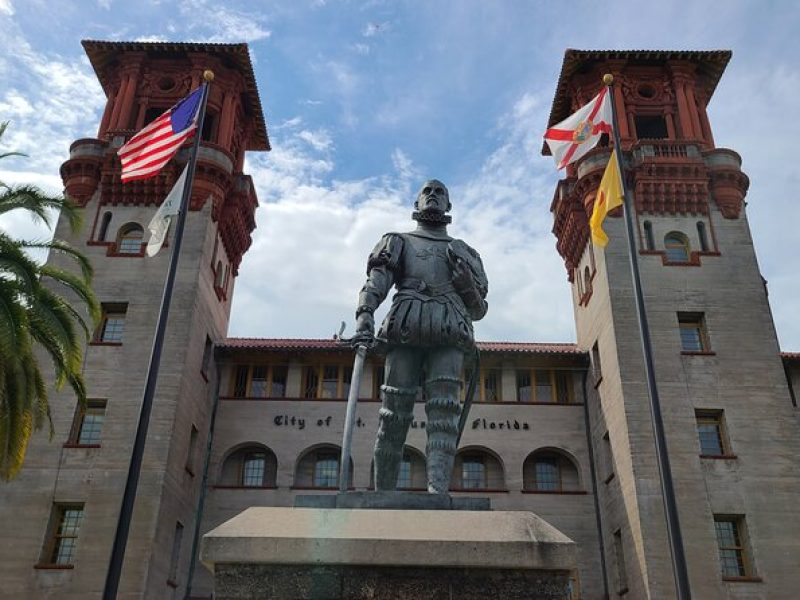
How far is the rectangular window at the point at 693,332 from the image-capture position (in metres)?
28.0

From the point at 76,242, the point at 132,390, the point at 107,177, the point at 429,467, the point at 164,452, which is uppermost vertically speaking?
the point at 107,177

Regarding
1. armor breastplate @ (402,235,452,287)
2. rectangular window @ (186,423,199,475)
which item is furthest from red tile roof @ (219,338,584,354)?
armor breastplate @ (402,235,452,287)

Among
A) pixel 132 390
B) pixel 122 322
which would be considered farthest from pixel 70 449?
pixel 122 322

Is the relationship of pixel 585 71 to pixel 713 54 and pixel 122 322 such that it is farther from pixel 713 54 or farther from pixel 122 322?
pixel 122 322

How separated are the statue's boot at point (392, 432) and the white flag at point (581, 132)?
11025mm

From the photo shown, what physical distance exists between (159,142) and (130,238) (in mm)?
14252

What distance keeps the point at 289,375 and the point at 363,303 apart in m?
24.4

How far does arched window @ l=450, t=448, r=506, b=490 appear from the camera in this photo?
99.8 ft

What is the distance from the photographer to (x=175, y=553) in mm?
26734

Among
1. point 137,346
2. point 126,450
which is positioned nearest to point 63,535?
point 126,450

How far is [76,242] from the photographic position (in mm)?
29672

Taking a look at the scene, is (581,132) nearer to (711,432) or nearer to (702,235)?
(711,432)

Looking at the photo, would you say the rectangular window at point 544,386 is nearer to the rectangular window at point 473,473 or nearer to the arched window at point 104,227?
the rectangular window at point 473,473

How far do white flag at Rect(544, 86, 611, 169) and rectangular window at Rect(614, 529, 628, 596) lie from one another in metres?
14.7
